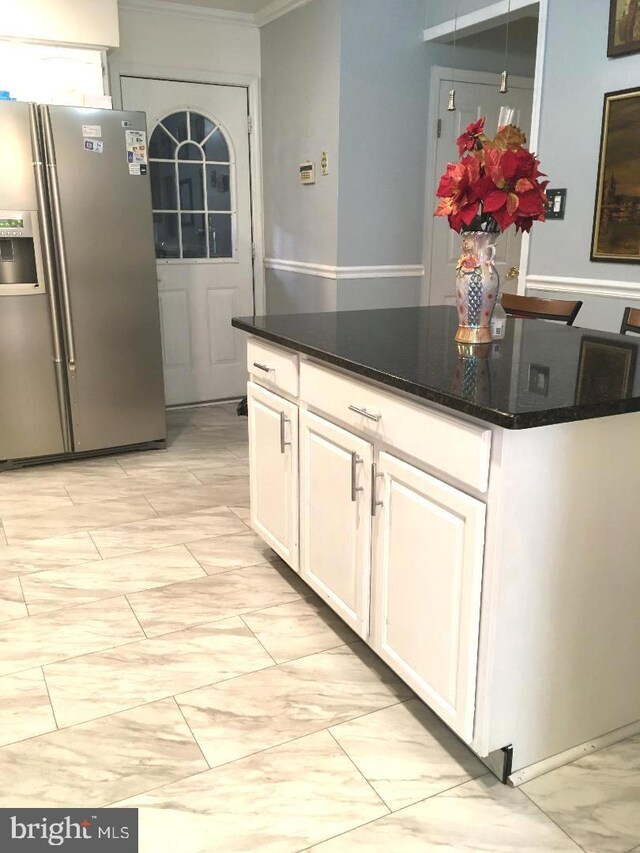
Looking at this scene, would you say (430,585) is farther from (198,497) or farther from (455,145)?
(455,145)

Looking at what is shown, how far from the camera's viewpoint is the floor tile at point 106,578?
8.50ft

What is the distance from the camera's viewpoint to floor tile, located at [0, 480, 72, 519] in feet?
11.2

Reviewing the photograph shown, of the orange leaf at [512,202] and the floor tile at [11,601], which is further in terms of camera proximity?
the floor tile at [11,601]

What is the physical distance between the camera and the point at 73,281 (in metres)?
3.80

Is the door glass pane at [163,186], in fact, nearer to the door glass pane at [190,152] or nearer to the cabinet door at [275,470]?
the door glass pane at [190,152]

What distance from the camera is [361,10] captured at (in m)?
4.08

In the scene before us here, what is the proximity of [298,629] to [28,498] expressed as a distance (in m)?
1.79

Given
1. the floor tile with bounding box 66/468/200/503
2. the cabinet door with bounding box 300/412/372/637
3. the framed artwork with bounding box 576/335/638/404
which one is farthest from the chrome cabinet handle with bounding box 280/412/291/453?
the floor tile with bounding box 66/468/200/503

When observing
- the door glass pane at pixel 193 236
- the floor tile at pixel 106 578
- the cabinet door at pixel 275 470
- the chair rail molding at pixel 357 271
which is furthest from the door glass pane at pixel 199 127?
the floor tile at pixel 106 578

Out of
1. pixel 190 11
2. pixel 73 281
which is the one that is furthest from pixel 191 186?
pixel 73 281

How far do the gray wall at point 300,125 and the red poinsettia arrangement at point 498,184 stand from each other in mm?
2409

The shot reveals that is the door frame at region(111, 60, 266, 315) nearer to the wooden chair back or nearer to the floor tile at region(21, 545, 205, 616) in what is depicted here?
the wooden chair back

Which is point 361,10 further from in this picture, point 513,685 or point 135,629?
point 513,685

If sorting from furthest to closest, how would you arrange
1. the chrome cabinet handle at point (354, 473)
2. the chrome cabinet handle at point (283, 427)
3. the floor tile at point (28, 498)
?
the floor tile at point (28, 498)
the chrome cabinet handle at point (283, 427)
the chrome cabinet handle at point (354, 473)
